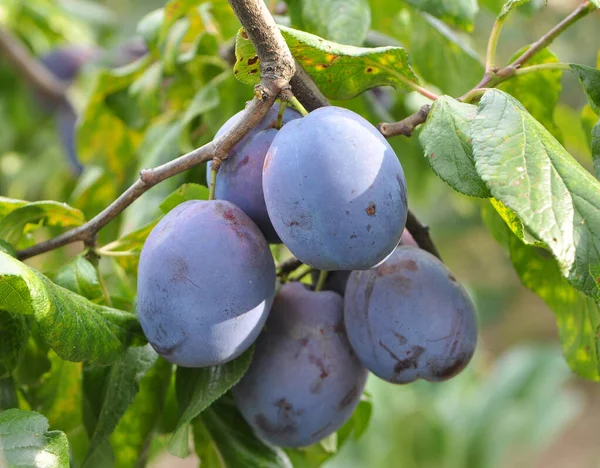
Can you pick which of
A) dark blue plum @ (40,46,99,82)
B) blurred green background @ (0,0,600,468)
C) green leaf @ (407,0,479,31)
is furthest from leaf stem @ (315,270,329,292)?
dark blue plum @ (40,46,99,82)

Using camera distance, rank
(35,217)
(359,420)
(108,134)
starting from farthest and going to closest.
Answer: (108,134), (359,420), (35,217)

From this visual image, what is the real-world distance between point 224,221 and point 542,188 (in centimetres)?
26

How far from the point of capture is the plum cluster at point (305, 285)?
58 centimetres

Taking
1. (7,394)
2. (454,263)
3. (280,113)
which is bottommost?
(454,263)

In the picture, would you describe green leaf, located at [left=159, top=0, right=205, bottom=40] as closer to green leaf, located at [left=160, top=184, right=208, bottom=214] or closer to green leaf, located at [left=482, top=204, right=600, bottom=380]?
green leaf, located at [left=160, top=184, right=208, bottom=214]

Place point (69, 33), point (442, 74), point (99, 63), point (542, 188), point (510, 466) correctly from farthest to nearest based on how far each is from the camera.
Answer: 1. point (510, 466)
2. point (69, 33)
3. point (99, 63)
4. point (442, 74)
5. point (542, 188)

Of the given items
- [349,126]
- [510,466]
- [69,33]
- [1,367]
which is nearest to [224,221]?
[349,126]

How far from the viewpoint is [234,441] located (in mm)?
818

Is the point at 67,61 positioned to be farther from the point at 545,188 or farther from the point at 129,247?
the point at 545,188

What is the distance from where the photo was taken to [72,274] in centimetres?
72

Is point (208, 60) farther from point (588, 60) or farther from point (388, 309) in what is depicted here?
point (588, 60)

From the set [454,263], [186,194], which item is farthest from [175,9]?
[454,263]

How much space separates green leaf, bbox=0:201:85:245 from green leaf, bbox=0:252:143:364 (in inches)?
5.6

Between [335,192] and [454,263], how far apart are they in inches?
198
